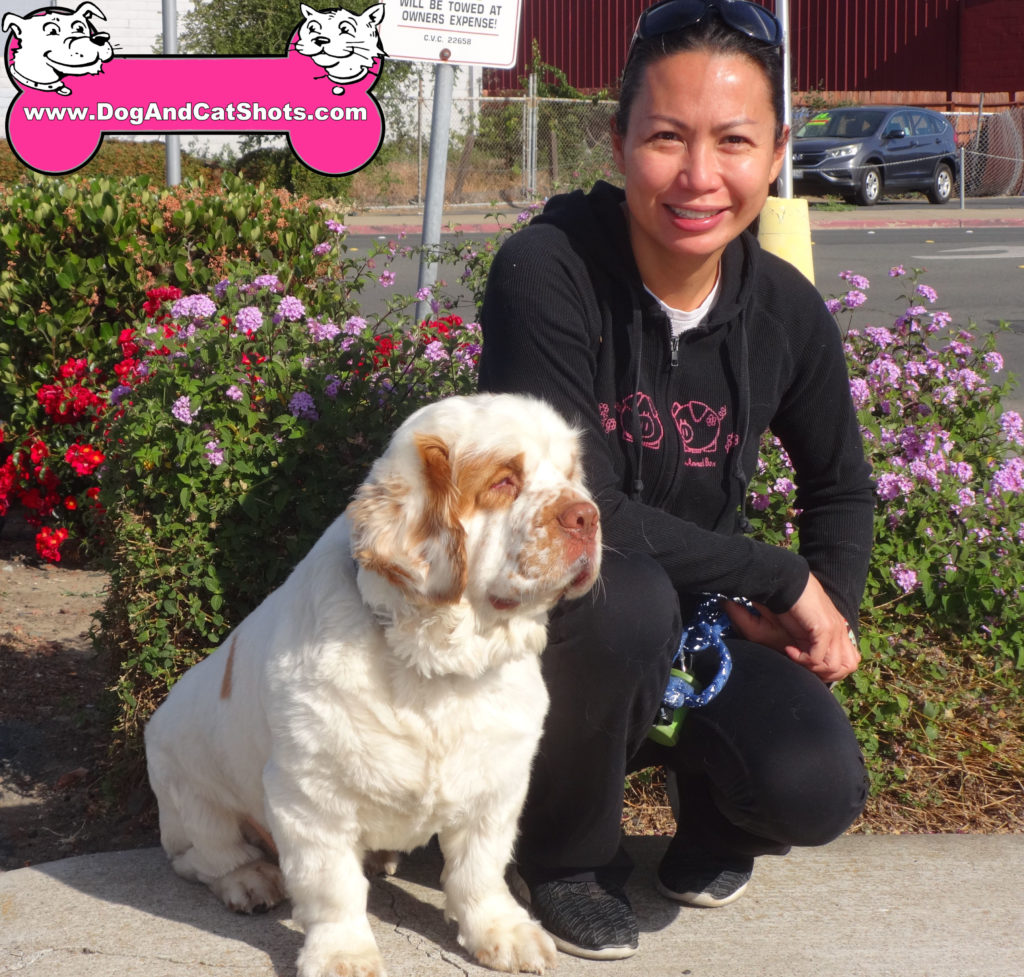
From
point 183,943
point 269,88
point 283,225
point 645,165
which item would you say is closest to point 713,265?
point 645,165

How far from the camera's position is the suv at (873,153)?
22.7 metres

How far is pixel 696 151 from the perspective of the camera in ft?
8.78

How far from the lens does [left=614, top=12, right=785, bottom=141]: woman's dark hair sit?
262cm

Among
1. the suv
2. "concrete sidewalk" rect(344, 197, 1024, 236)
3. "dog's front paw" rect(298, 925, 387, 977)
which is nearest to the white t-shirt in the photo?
"dog's front paw" rect(298, 925, 387, 977)

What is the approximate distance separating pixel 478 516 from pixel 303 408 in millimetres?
1216

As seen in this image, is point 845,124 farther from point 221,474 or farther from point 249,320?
point 221,474

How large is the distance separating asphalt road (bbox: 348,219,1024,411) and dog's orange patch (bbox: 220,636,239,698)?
203 inches

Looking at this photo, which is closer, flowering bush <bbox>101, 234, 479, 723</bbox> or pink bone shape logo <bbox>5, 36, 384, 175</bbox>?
flowering bush <bbox>101, 234, 479, 723</bbox>

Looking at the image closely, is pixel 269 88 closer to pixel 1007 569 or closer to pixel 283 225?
pixel 283 225

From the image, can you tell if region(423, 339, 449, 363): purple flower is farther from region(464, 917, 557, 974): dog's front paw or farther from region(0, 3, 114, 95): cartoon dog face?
region(0, 3, 114, 95): cartoon dog face

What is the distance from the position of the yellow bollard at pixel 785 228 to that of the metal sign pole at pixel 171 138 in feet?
18.2

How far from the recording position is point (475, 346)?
3855 mm

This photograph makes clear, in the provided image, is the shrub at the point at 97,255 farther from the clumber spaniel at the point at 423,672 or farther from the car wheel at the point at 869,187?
the car wheel at the point at 869,187

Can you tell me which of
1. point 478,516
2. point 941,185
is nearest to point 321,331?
point 478,516
